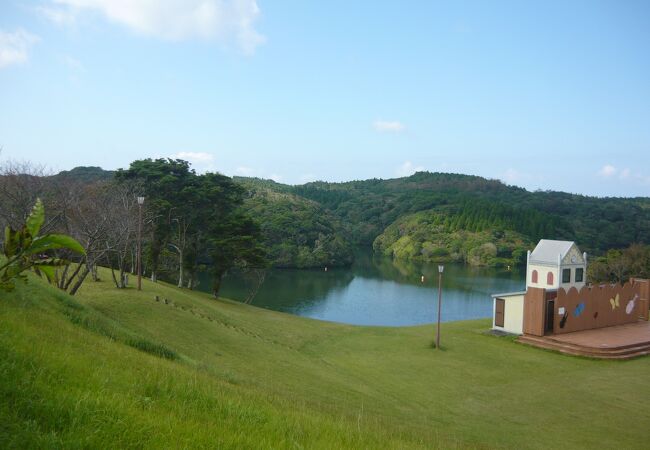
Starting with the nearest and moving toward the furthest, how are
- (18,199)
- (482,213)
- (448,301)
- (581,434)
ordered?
(581,434) < (18,199) < (448,301) < (482,213)

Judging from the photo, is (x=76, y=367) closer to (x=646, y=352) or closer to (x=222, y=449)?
(x=222, y=449)

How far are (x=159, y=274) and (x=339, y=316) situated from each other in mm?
11956

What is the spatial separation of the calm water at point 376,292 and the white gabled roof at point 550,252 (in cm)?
1003

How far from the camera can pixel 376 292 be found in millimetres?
43406

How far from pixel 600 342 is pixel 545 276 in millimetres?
4387

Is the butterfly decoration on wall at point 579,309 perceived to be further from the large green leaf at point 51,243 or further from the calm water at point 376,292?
the large green leaf at point 51,243

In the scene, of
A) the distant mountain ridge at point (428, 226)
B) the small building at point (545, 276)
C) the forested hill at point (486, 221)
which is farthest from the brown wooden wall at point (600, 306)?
the forested hill at point (486, 221)

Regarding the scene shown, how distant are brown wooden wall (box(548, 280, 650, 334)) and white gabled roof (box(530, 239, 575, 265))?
1841 mm

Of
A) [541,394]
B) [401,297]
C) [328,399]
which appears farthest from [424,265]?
[328,399]

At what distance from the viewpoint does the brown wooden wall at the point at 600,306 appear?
21438mm

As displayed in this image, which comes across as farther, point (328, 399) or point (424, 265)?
point (424, 265)

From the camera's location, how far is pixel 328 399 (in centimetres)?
970

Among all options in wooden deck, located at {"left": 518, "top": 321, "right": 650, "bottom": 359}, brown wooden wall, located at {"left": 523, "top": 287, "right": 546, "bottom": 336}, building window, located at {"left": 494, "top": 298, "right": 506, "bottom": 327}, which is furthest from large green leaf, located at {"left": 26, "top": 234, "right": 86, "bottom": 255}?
building window, located at {"left": 494, "top": 298, "right": 506, "bottom": 327}

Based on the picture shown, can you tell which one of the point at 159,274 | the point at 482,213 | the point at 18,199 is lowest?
the point at 159,274
